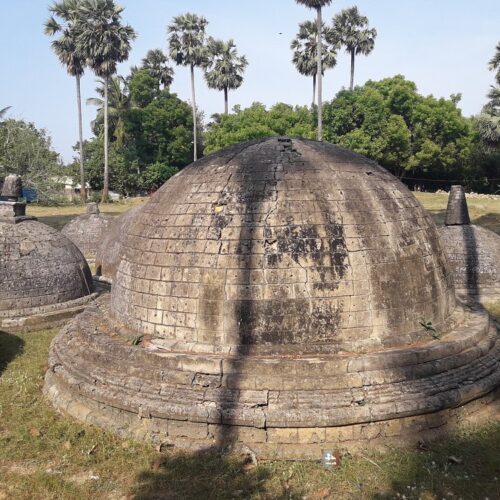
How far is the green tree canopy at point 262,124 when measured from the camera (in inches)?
1494

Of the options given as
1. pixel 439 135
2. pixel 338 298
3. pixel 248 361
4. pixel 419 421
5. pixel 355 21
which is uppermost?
pixel 355 21

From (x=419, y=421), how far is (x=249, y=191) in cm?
427

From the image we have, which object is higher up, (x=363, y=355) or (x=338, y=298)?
(x=338, y=298)

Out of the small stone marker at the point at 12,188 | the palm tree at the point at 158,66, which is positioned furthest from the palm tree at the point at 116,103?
the small stone marker at the point at 12,188

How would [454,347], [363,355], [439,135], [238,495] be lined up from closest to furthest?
[238,495] < [363,355] < [454,347] < [439,135]

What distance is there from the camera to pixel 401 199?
8227 millimetres

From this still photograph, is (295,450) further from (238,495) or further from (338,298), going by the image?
(338,298)

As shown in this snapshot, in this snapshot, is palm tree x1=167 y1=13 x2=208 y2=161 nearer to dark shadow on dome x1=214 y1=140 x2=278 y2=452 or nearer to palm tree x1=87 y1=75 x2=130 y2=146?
palm tree x1=87 y1=75 x2=130 y2=146

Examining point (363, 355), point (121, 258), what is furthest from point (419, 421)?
point (121, 258)

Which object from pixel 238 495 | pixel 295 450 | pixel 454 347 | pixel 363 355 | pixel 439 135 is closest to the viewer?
pixel 238 495

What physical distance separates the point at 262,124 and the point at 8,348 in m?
31.2

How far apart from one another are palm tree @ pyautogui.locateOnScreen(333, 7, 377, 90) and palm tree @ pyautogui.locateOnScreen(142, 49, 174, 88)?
18061 mm

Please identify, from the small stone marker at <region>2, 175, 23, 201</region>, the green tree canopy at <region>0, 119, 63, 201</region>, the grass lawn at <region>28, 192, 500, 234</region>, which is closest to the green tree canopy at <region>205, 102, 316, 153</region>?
the grass lawn at <region>28, 192, 500, 234</region>

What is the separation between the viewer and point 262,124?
3897 centimetres
